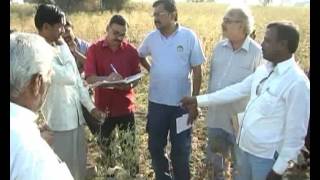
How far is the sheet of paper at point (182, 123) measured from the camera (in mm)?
4191

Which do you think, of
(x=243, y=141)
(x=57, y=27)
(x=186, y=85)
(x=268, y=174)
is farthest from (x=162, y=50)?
(x=268, y=174)

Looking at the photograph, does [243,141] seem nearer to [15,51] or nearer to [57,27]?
[57,27]

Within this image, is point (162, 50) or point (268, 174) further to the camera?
point (162, 50)

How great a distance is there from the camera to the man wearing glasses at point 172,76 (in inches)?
170

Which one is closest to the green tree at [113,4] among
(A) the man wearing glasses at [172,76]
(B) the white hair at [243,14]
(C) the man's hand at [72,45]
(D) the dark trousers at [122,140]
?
A: (C) the man's hand at [72,45]

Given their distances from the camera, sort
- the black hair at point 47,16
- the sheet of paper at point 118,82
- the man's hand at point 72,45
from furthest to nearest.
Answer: the man's hand at point 72,45 → the sheet of paper at point 118,82 → the black hair at point 47,16

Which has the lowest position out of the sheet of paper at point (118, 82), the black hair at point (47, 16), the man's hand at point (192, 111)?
the man's hand at point (192, 111)

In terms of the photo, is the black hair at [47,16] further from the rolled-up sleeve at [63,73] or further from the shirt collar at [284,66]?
the shirt collar at [284,66]

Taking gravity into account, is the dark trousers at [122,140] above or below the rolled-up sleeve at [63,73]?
below

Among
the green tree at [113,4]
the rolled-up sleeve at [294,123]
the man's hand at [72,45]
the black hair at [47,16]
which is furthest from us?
the green tree at [113,4]

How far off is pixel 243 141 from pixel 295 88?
0.51 meters

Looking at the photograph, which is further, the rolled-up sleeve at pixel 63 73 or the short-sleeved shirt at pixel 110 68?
the short-sleeved shirt at pixel 110 68

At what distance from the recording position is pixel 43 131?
9.71ft

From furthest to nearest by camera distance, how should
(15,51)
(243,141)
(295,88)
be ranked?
(243,141)
(295,88)
(15,51)
